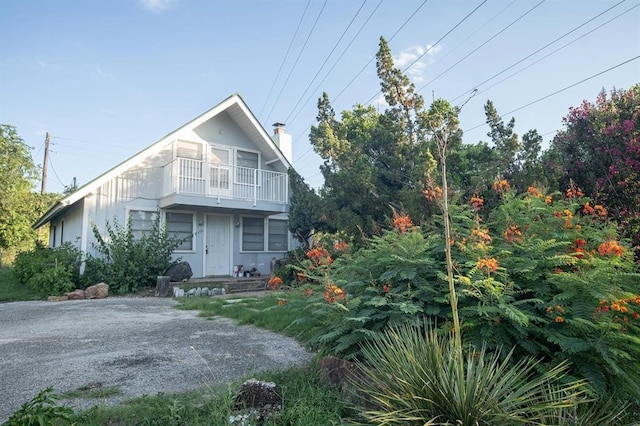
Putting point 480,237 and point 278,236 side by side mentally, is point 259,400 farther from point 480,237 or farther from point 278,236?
point 278,236

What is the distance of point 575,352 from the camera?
2775 mm

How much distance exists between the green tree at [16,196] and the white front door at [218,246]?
47.1 ft

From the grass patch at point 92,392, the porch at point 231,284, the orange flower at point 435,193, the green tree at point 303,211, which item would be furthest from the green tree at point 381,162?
the grass patch at point 92,392

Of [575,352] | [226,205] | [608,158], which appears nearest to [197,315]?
[226,205]

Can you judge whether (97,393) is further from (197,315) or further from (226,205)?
(226,205)

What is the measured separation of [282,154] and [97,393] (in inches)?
508

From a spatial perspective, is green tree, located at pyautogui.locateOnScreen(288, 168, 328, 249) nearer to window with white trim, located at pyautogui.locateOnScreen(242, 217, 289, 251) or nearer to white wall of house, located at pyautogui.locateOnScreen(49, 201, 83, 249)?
window with white trim, located at pyautogui.locateOnScreen(242, 217, 289, 251)

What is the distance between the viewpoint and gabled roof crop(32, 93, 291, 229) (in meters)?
12.1

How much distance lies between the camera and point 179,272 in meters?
12.5

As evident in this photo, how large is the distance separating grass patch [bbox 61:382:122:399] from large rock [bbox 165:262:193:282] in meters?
9.07

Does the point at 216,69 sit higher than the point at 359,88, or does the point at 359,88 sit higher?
the point at 216,69

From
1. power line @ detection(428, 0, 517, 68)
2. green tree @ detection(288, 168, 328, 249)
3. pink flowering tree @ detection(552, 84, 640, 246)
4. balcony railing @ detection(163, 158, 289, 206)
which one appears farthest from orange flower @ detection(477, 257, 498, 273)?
balcony railing @ detection(163, 158, 289, 206)

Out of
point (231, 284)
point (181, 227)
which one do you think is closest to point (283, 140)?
point (181, 227)

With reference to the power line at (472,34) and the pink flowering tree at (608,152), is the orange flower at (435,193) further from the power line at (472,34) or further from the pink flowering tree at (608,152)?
the power line at (472,34)
